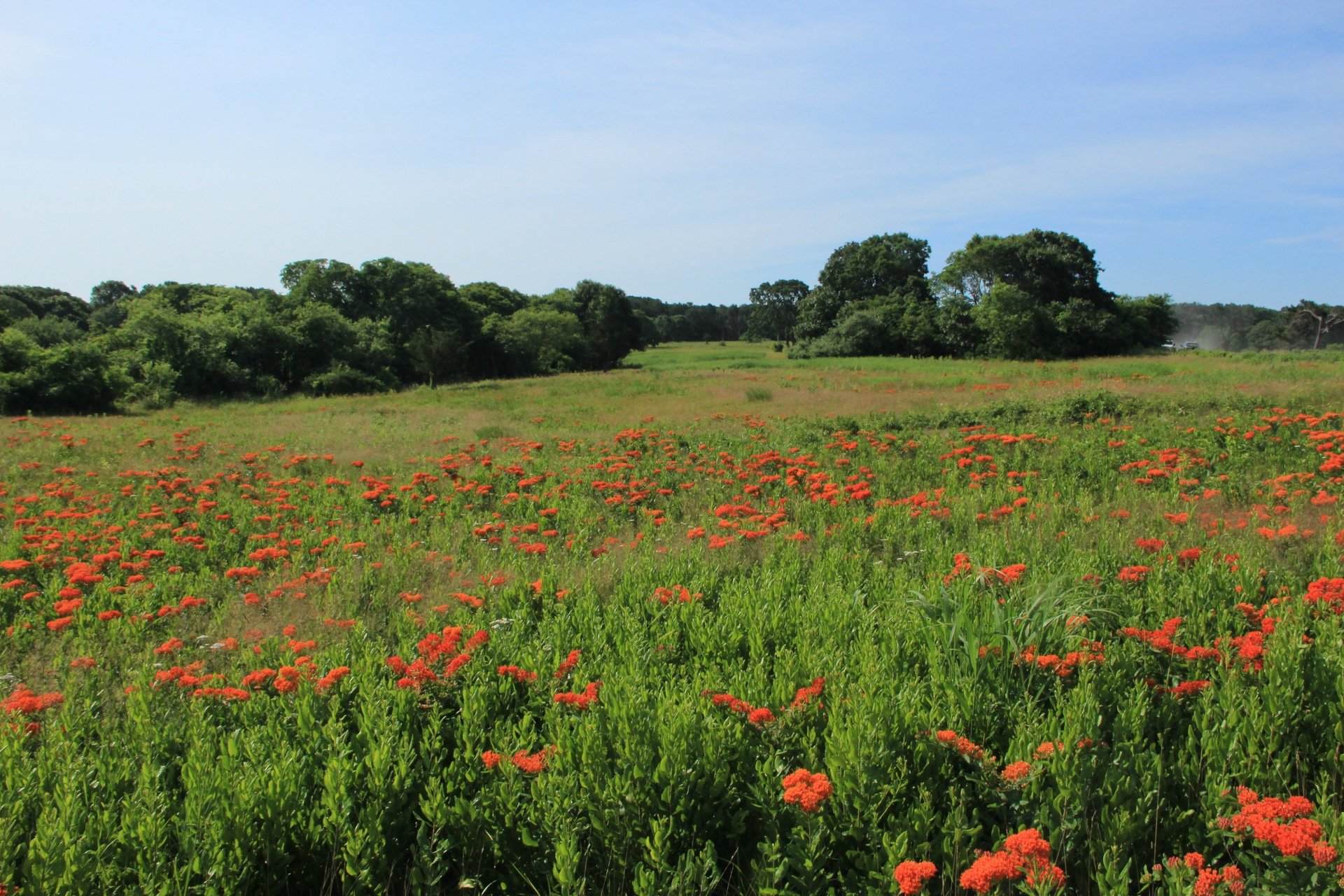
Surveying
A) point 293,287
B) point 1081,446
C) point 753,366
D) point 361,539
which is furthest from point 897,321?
point 361,539

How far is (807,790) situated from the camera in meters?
2.50

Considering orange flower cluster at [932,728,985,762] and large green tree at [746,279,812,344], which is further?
large green tree at [746,279,812,344]

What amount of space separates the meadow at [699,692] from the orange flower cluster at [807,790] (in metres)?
0.02

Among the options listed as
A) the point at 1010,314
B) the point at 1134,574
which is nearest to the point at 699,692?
the point at 1134,574

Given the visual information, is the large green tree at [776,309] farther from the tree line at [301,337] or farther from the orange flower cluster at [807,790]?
the orange flower cluster at [807,790]

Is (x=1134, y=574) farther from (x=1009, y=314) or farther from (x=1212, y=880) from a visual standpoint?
(x=1009, y=314)

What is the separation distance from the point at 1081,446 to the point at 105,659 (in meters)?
10.6

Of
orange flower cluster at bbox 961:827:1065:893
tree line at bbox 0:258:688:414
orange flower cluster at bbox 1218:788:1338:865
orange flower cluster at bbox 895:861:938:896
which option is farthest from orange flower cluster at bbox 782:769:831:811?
tree line at bbox 0:258:688:414

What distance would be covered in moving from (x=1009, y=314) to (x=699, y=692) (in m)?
49.7

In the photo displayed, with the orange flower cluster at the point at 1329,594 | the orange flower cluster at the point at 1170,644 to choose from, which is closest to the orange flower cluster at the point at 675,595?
the orange flower cluster at the point at 1170,644

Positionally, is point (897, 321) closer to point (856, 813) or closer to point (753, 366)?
point (753, 366)

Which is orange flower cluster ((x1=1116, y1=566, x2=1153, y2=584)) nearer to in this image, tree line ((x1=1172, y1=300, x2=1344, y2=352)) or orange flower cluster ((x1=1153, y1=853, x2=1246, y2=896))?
orange flower cluster ((x1=1153, y1=853, x2=1246, y2=896))

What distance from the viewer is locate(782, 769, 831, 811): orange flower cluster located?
8.09 feet

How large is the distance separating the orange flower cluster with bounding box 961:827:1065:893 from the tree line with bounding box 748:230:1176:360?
162ft
